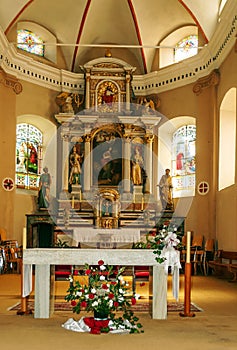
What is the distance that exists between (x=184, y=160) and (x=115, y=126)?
100 inches

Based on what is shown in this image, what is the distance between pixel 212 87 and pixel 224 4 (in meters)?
2.46

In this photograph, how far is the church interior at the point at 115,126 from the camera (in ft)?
51.5

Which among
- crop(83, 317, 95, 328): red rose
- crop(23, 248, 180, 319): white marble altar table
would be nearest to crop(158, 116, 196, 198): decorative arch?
crop(23, 248, 180, 319): white marble altar table

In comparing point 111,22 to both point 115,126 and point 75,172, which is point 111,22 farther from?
point 75,172

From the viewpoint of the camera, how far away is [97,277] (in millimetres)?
6695

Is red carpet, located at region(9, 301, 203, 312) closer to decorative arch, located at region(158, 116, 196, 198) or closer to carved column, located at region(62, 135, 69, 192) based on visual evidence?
carved column, located at region(62, 135, 69, 192)

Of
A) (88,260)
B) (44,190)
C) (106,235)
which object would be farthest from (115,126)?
(88,260)

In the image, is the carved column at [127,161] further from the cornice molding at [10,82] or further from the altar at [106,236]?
the cornice molding at [10,82]

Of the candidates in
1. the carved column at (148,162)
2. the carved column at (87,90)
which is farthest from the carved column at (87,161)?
the carved column at (148,162)

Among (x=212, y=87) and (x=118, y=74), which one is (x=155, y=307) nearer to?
(x=212, y=87)

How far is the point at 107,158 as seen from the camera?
17.9m

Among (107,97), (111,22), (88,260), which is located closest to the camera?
(88,260)

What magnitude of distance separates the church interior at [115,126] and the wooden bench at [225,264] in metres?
0.19

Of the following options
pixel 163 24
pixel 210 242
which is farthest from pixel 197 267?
pixel 163 24
